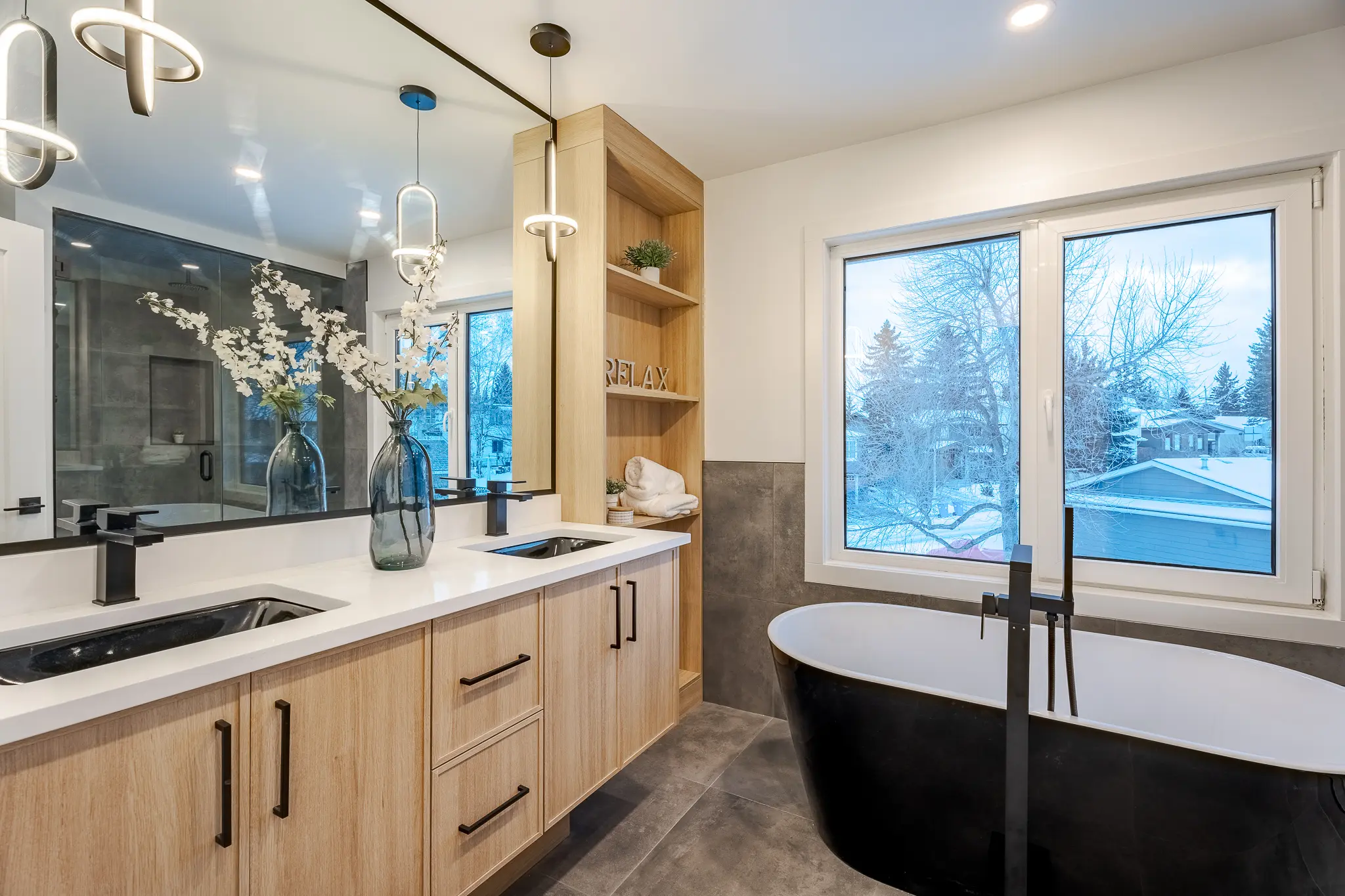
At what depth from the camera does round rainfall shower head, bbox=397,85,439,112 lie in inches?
76.9

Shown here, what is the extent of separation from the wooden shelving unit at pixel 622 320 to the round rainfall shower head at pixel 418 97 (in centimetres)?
37

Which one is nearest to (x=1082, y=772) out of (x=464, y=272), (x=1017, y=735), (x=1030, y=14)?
(x=1017, y=735)

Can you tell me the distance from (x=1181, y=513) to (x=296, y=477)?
9.25 ft

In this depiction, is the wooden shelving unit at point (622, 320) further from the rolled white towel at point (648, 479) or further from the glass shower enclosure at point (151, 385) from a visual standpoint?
the glass shower enclosure at point (151, 385)

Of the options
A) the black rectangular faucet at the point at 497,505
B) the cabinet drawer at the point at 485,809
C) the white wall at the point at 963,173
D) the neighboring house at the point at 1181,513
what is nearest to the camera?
the cabinet drawer at the point at 485,809

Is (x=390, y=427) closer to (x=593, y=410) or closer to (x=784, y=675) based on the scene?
(x=593, y=410)

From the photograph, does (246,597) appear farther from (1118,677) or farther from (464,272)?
(1118,677)

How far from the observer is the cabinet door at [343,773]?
1.05 meters

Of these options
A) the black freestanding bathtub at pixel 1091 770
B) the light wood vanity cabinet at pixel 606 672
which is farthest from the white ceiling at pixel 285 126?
the black freestanding bathtub at pixel 1091 770

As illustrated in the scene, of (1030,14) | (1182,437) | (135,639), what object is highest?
(1030,14)

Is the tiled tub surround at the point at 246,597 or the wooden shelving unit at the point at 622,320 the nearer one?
the tiled tub surround at the point at 246,597

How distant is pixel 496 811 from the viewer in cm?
148

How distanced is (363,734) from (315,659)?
7.7 inches

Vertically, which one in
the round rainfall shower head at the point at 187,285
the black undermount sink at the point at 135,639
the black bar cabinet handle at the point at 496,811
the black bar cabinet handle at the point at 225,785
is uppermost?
the round rainfall shower head at the point at 187,285
